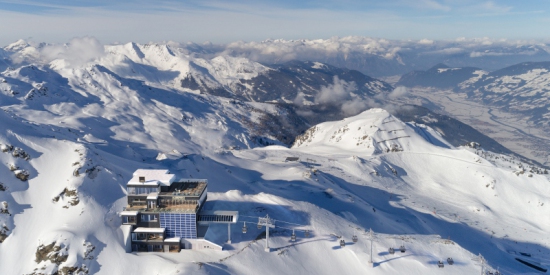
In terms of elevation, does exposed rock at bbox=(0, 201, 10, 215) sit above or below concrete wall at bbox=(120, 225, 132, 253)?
above

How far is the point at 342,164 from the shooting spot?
142875mm

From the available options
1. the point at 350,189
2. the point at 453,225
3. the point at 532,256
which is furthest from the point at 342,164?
the point at 532,256

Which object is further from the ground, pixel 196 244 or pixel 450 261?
pixel 196 244

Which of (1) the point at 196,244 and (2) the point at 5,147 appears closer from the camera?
(1) the point at 196,244

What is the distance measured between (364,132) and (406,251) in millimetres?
130013

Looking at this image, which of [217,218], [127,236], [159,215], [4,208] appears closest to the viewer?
[127,236]

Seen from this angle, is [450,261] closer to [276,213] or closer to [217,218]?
[276,213]

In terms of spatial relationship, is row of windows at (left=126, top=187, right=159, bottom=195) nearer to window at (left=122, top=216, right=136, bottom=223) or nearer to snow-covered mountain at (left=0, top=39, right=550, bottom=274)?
window at (left=122, top=216, right=136, bottom=223)

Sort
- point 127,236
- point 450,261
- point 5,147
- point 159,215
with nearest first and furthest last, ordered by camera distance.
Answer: point 127,236, point 159,215, point 450,261, point 5,147

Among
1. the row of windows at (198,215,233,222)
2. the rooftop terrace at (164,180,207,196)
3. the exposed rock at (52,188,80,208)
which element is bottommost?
the row of windows at (198,215,233,222)

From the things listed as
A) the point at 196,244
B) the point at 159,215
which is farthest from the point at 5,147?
the point at 196,244

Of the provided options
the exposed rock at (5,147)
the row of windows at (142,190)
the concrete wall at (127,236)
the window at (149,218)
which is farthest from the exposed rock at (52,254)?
the exposed rock at (5,147)

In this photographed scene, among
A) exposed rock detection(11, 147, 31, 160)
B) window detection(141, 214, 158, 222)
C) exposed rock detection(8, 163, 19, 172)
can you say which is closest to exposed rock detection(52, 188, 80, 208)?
exposed rock detection(8, 163, 19, 172)

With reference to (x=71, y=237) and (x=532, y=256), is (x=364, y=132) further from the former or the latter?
(x=71, y=237)
